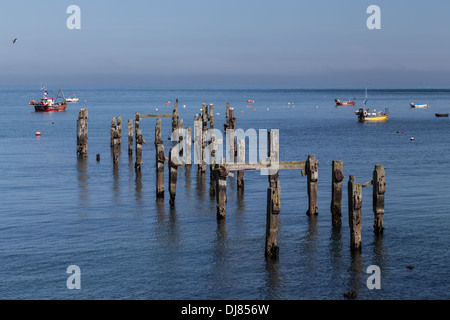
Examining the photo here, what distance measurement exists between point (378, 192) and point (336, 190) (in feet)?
8.96

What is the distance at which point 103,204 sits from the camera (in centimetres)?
3306

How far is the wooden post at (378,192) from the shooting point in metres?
24.6

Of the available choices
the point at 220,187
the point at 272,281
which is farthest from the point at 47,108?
the point at 272,281

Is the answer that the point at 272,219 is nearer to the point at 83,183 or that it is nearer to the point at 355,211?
the point at 355,211

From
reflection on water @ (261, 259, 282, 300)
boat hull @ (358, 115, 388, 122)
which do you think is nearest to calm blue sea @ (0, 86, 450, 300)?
reflection on water @ (261, 259, 282, 300)

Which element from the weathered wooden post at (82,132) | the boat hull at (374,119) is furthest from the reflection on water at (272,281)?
the boat hull at (374,119)

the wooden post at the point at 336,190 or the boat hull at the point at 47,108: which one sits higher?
the boat hull at the point at 47,108

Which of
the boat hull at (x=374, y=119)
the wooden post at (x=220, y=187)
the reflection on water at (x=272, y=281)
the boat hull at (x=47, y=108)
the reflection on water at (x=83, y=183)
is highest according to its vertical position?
the boat hull at (x=47, y=108)

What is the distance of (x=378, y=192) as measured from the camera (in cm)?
2486

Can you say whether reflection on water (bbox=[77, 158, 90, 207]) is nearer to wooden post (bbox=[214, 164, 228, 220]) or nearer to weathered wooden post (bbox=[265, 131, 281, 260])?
wooden post (bbox=[214, 164, 228, 220])

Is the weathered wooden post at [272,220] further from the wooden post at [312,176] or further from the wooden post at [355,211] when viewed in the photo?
the wooden post at [312,176]

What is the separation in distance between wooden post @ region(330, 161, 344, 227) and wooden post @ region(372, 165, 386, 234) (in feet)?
6.51

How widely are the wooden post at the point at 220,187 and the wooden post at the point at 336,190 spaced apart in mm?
4515
